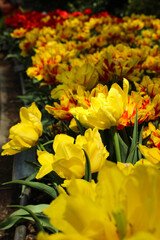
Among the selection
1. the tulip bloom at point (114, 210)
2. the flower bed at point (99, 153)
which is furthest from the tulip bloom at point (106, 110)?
the tulip bloom at point (114, 210)

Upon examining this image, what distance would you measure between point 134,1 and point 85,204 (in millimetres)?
6816

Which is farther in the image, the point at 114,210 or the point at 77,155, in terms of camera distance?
the point at 77,155

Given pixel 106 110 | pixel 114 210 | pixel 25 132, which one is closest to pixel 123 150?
pixel 106 110

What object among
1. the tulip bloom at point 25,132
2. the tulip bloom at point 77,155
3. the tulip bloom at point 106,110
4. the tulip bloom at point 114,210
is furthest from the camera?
the tulip bloom at point 25,132

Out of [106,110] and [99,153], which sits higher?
[106,110]

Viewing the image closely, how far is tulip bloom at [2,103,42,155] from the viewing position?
1025mm

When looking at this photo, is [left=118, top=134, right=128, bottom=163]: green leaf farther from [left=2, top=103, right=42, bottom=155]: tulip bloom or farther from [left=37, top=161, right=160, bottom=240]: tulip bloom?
[left=37, top=161, right=160, bottom=240]: tulip bloom

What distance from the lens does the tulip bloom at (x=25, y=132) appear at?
103 centimetres

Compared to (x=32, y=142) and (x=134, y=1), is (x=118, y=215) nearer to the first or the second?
(x=32, y=142)

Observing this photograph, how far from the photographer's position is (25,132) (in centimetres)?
103

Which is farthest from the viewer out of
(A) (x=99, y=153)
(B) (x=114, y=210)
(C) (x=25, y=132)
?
(C) (x=25, y=132)

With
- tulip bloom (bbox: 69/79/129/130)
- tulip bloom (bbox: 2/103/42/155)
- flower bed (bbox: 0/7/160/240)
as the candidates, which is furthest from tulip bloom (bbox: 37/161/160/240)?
tulip bloom (bbox: 2/103/42/155)

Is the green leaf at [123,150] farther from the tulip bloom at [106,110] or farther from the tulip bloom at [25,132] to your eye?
the tulip bloom at [25,132]

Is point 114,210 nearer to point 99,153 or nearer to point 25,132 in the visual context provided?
point 99,153
